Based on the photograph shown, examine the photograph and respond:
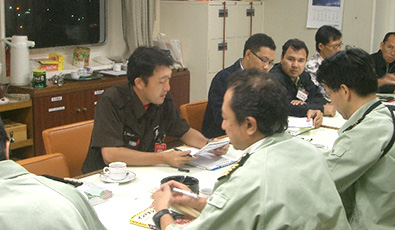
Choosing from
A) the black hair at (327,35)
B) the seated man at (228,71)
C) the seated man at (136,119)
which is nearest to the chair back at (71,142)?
the seated man at (136,119)

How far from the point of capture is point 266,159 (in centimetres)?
146

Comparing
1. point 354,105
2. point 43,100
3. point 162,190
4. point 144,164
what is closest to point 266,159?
point 162,190

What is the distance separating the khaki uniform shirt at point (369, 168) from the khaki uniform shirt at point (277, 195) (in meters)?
0.51

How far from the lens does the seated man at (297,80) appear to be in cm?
370

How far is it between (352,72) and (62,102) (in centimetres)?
285

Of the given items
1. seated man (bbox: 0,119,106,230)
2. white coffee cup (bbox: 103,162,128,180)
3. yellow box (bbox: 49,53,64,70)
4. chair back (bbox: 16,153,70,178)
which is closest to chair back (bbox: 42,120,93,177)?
chair back (bbox: 16,153,70,178)

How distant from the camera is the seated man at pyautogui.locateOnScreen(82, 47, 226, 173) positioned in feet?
8.32

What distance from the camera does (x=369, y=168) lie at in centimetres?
201

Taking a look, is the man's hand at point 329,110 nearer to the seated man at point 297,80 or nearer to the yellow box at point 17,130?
the seated man at point 297,80

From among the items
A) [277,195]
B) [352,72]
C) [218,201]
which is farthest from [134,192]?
[352,72]

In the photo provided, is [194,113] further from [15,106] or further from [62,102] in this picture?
[15,106]

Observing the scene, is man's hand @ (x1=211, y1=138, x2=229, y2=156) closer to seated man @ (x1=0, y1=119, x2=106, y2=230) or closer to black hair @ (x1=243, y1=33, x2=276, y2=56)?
black hair @ (x1=243, y1=33, x2=276, y2=56)

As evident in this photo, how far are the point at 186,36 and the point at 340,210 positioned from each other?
443 cm

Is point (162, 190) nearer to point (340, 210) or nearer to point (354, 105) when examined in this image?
point (340, 210)
